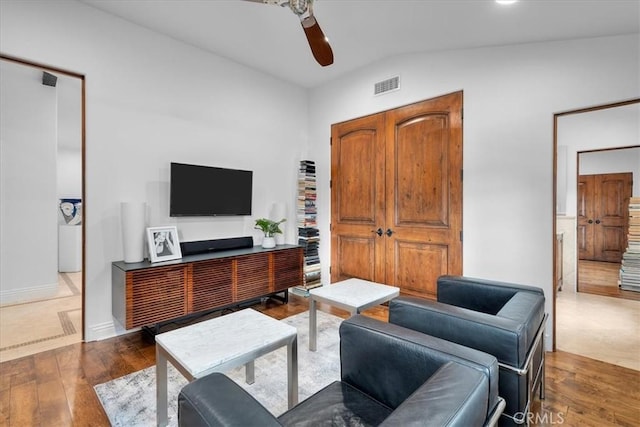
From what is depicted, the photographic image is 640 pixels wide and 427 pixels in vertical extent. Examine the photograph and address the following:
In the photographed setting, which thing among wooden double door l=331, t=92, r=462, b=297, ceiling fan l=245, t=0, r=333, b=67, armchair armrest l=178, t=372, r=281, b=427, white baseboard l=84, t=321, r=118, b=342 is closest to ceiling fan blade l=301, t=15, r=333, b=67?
ceiling fan l=245, t=0, r=333, b=67

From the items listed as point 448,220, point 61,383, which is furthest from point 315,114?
point 61,383

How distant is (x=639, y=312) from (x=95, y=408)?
16.8ft

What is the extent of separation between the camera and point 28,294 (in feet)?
12.7

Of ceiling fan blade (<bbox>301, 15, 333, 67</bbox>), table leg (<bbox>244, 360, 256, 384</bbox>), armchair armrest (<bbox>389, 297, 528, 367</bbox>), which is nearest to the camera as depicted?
armchair armrest (<bbox>389, 297, 528, 367</bbox>)

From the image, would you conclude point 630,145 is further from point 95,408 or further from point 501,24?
point 95,408

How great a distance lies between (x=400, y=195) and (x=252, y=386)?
8.05 feet

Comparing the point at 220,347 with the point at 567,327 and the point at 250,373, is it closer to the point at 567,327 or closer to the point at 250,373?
the point at 250,373

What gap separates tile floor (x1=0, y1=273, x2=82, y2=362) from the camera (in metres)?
2.62

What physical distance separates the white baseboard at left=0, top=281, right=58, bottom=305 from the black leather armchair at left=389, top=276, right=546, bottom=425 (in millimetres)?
4571

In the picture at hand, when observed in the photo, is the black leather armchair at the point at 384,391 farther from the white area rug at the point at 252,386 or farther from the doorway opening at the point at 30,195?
the doorway opening at the point at 30,195

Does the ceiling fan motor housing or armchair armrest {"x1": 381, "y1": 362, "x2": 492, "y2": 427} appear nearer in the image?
armchair armrest {"x1": 381, "y1": 362, "x2": 492, "y2": 427}

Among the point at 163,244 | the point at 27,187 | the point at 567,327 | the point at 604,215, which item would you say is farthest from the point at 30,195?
the point at 604,215

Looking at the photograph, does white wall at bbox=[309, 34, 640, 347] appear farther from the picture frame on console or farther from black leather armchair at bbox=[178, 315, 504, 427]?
the picture frame on console

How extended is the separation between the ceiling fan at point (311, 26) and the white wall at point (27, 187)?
380 cm
